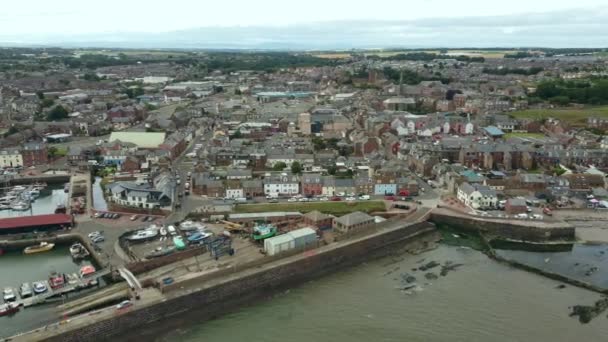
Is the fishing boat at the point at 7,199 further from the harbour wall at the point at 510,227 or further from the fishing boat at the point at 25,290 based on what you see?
the harbour wall at the point at 510,227

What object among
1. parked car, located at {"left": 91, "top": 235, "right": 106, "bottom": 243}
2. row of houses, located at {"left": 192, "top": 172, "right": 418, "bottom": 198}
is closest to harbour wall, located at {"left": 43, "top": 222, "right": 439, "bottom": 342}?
row of houses, located at {"left": 192, "top": 172, "right": 418, "bottom": 198}

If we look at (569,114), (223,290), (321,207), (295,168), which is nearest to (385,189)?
(321,207)

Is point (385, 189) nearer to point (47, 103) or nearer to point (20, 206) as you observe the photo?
point (20, 206)

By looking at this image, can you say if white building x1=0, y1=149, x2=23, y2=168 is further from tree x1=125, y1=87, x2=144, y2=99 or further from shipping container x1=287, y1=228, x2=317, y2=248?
tree x1=125, y1=87, x2=144, y2=99

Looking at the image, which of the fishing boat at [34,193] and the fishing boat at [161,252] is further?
the fishing boat at [34,193]

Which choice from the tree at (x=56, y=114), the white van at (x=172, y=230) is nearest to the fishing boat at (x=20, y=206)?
the white van at (x=172, y=230)
